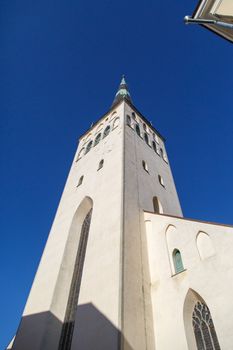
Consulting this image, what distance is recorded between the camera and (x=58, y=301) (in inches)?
337

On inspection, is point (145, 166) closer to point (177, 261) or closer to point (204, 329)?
point (177, 261)

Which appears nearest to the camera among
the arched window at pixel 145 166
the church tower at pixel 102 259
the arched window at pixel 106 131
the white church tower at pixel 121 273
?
the white church tower at pixel 121 273

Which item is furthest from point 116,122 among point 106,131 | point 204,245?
point 204,245

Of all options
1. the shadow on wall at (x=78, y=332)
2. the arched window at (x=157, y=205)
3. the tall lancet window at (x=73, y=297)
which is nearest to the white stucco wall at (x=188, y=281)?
the shadow on wall at (x=78, y=332)

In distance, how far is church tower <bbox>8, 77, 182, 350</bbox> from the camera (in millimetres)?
6402

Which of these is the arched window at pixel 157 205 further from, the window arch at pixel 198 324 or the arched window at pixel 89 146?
the arched window at pixel 89 146

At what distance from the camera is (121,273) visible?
22.7 ft

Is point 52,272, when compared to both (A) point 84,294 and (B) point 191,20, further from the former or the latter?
(B) point 191,20

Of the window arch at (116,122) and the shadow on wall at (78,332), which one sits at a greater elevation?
the window arch at (116,122)

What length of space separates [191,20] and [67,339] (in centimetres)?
968

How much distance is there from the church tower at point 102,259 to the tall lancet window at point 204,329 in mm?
1287

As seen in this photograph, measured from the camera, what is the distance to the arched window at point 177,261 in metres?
7.65

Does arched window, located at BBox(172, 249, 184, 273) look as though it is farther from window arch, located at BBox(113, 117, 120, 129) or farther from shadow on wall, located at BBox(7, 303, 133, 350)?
window arch, located at BBox(113, 117, 120, 129)

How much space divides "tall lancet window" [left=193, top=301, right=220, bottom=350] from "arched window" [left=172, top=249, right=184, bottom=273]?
1.15 metres
